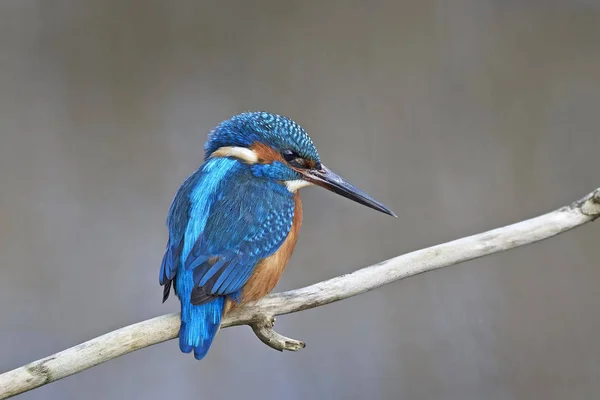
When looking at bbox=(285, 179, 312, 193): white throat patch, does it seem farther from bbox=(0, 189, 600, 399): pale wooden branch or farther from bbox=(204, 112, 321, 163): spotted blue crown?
bbox=(0, 189, 600, 399): pale wooden branch

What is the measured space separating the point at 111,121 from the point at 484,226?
126 centimetres

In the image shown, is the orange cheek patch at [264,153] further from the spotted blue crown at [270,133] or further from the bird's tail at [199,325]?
the bird's tail at [199,325]

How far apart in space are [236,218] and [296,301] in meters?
0.19

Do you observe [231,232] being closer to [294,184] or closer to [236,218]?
[236,218]

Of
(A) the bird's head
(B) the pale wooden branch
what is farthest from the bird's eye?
(B) the pale wooden branch

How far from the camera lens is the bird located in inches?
49.9

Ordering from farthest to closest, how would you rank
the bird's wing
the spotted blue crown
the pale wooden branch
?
the spotted blue crown → the bird's wing → the pale wooden branch

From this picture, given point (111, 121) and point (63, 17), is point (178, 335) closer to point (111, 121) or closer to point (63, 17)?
point (111, 121)

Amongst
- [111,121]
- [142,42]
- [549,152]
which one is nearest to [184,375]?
[111,121]

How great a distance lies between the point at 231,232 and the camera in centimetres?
133

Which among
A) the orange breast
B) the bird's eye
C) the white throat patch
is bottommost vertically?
the orange breast

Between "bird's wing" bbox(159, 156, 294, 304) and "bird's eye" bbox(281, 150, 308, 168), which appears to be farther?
"bird's eye" bbox(281, 150, 308, 168)

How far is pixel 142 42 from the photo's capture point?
7.72 ft

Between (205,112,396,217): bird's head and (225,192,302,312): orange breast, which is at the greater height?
(205,112,396,217): bird's head
